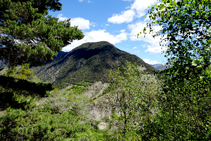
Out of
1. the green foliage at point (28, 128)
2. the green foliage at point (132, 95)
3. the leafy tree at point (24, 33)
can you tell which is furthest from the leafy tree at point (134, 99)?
the leafy tree at point (24, 33)

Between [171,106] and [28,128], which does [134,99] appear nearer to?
[171,106]

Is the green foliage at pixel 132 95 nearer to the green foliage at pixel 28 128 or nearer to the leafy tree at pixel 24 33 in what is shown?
the green foliage at pixel 28 128

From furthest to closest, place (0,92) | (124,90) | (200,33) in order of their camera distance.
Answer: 1. (124,90)
2. (0,92)
3. (200,33)

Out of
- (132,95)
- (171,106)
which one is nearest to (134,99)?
(132,95)

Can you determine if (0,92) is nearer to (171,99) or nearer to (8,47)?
(8,47)

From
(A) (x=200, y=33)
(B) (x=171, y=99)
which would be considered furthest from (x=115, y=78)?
(A) (x=200, y=33)

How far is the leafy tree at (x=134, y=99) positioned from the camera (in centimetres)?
1007

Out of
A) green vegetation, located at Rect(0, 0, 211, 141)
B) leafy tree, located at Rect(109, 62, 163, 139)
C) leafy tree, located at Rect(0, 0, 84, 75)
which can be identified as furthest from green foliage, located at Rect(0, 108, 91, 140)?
leafy tree, located at Rect(109, 62, 163, 139)

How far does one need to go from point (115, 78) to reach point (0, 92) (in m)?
10.5

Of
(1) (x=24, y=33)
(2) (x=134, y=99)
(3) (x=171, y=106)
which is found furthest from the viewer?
(2) (x=134, y=99)

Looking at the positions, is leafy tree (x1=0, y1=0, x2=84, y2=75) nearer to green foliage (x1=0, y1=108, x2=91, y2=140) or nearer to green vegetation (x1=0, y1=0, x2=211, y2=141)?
green vegetation (x1=0, y1=0, x2=211, y2=141)

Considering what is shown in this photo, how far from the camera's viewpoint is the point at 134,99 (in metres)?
10.3

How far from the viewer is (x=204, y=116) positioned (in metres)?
6.03

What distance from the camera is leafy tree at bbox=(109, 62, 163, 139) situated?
10.1 metres
